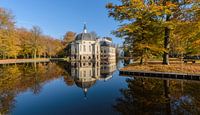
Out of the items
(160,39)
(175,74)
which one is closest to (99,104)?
(175,74)

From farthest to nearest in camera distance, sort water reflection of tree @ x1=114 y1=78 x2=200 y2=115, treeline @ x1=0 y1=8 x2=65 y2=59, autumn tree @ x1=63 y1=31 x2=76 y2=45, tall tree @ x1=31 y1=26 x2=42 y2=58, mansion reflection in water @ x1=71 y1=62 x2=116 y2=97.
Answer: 1. autumn tree @ x1=63 y1=31 x2=76 y2=45
2. tall tree @ x1=31 y1=26 x2=42 y2=58
3. treeline @ x1=0 y1=8 x2=65 y2=59
4. mansion reflection in water @ x1=71 y1=62 x2=116 y2=97
5. water reflection of tree @ x1=114 y1=78 x2=200 y2=115

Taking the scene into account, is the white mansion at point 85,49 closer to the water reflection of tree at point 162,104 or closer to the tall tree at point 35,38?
the tall tree at point 35,38

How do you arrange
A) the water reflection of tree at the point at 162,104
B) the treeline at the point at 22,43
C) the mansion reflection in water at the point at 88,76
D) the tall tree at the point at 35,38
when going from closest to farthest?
the water reflection of tree at the point at 162,104
the mansion reflection in water at the point at 88,76
the treeline at the point at 22,43
the tall tree at the point at 35,38

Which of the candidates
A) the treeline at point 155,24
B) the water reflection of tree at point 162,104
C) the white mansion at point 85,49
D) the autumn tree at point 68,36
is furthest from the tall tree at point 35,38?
the water reflection of tree at point 162,104

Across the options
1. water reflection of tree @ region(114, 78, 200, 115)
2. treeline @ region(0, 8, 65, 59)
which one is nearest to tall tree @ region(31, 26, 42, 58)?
treeline @ region(0, 8, 65, 59)

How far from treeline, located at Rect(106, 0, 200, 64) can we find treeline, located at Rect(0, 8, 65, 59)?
1636 inches

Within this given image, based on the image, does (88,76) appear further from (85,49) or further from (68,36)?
(68,36)

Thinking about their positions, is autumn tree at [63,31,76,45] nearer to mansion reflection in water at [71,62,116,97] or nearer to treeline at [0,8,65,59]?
treeline at [0,8,65,59]

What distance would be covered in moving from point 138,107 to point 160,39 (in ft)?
55.7

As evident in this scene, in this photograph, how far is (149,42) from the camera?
23828mm

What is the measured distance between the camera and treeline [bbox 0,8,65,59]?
53172 millimetres

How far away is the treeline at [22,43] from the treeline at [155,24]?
41.6m

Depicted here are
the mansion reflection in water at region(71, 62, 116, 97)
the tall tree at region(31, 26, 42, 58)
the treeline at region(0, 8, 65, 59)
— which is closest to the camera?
the mansion reflection in water at region(71, 62, 116, 97)

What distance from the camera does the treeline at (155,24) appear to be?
767 inches
